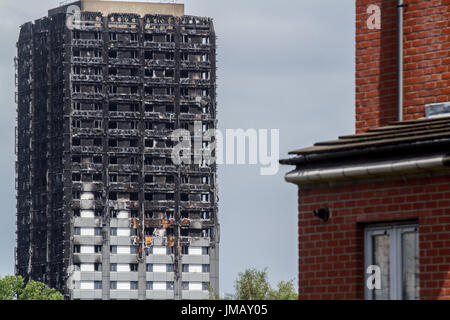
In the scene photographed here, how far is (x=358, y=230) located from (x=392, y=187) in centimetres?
78

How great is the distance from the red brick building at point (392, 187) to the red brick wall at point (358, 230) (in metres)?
0.01

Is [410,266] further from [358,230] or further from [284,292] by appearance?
[284,292]

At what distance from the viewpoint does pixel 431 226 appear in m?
16.7

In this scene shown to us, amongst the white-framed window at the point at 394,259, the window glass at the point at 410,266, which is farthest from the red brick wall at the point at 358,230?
the window glass at the point at 410,266

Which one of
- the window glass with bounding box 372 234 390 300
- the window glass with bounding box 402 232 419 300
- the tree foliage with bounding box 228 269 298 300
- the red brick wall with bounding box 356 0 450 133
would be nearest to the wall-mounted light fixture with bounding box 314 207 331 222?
the window glass with bounding box 372 234 390 300

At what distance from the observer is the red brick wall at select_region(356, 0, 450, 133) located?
19250 millimetres

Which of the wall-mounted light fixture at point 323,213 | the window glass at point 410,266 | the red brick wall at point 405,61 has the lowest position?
the window glass at point 410,266

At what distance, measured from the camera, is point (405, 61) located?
19.8 m

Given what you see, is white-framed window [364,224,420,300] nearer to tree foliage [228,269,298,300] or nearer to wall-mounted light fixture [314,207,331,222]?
wall-mounted light fixture [314,207,331,222]

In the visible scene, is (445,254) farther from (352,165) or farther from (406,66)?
(406,66)

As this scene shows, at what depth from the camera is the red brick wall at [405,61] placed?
1925cm

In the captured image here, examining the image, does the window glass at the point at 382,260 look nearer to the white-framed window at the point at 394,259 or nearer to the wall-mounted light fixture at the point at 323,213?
the white-framed window at the point at 394,259

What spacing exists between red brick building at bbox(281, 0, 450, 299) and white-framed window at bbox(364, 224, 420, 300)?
0.5 inches
